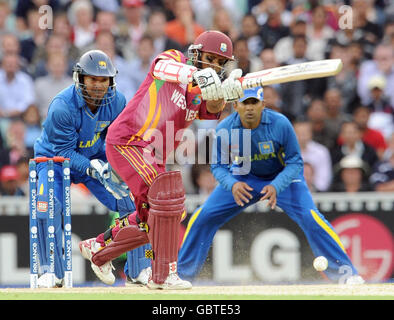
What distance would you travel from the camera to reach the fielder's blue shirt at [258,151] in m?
8.20

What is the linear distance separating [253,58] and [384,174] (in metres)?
2.38

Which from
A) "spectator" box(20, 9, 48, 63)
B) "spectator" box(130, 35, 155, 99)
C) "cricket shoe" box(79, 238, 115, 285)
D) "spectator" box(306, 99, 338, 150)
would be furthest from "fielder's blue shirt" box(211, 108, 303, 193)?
"spectator" box(20, 9, 48, 63)

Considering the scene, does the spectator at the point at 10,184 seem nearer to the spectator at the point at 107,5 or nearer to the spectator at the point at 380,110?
the spectator at the point at 107,5

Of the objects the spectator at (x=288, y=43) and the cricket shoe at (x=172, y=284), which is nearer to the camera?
the cricket shoe at (x=172, y=284)

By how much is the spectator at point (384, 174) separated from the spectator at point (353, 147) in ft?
0.47

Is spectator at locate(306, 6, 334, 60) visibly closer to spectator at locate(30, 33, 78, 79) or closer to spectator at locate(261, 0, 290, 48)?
spectator at locate(261, 0, 290, 48)

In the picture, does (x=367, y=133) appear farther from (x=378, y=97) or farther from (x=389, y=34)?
(x=389, y=34)

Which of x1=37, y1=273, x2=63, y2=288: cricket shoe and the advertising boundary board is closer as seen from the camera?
x1=37, y1=273, x2=63, y2=288: cricket shoe

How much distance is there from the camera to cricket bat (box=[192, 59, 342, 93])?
233 inches

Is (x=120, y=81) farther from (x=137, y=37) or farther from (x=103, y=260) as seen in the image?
(x=103, y=260)

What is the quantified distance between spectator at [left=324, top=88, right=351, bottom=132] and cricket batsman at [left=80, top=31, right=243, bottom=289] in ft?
14.7

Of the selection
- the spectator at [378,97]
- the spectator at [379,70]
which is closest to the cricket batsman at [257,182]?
the spectator at [378,97]

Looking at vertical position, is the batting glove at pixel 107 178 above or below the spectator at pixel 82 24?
below
